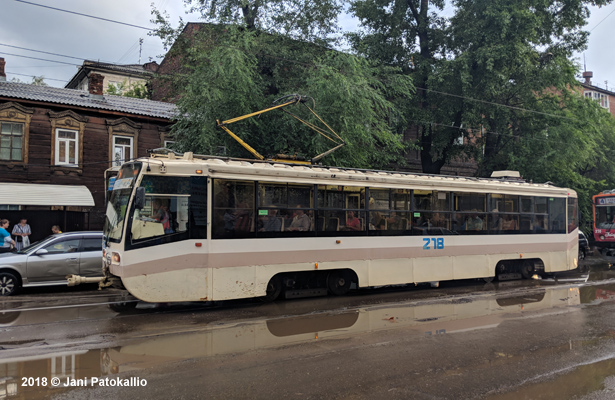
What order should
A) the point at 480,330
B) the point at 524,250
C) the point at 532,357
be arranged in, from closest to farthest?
1. the point at 532,357
2. the point at 480,330
3. the point at 524,250

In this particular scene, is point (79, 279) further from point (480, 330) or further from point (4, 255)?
point (480, 330)

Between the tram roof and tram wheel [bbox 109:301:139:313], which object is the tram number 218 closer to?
the tram roof

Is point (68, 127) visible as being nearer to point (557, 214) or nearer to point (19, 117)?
point (19, 117)

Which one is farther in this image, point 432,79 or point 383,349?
point 432,79

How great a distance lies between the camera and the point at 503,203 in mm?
13266

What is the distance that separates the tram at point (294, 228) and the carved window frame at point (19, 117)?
1257 cm

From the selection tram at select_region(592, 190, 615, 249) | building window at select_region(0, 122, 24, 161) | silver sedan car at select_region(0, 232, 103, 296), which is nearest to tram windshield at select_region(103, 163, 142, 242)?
silver sedan car at select_region(0, 232, 103, 296)

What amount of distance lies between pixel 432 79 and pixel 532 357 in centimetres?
1670

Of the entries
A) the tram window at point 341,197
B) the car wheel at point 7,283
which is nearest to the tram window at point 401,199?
the tram window at point 341,197

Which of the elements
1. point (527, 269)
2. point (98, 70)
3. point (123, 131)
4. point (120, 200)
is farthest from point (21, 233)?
point (98, 70)

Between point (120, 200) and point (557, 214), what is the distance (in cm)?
1326

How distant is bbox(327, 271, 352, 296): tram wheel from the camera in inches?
421

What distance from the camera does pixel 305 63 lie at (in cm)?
1773

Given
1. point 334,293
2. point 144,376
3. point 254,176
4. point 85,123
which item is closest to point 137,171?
point 254,176
